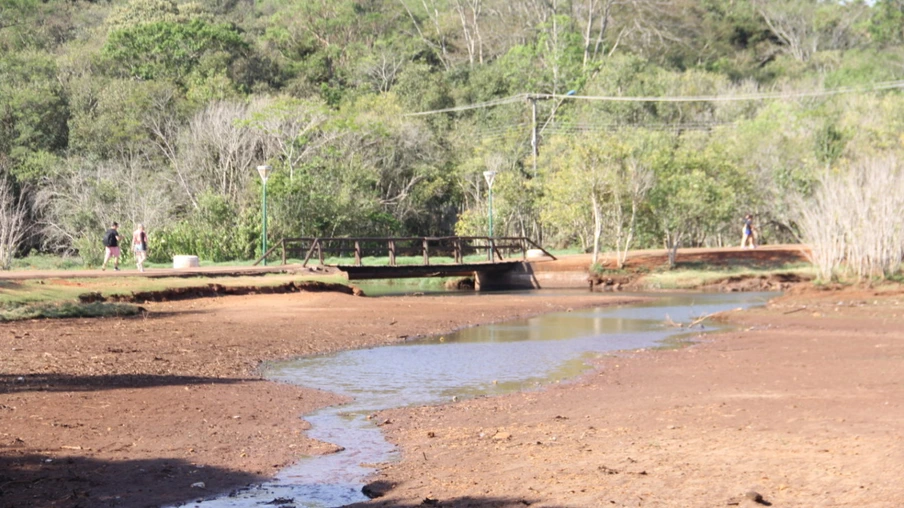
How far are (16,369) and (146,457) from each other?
5117 mm

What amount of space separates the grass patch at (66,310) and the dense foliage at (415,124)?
1435 cm

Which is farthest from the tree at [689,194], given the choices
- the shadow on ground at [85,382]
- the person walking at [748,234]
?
the shadow on ground at [85,382]

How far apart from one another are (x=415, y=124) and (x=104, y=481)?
4767cm

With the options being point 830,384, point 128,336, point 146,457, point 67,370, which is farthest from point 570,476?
point 128,336

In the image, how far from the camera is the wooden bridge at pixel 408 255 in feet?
119

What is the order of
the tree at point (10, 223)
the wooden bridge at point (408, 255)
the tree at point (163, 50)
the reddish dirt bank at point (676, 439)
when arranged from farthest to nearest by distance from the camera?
the tree at point (163, 50)
the wooden bridge at point (408, 255)
the tree at point (10, 223)
the reddish dirt bank at point (676, 439)

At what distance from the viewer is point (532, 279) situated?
39812mm

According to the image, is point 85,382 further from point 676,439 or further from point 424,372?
point 676,439

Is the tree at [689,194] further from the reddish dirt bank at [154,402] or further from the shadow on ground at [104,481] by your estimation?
the shadow on ground at [104,481]

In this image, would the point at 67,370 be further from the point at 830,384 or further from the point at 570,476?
the point at 830,384

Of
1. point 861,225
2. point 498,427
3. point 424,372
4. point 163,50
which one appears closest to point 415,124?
point 163,50

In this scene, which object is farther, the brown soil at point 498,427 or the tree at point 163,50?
the tree at point 163,50

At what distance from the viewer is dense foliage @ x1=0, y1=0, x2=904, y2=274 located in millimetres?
42312

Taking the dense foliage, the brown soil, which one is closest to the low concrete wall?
the dense foliage
